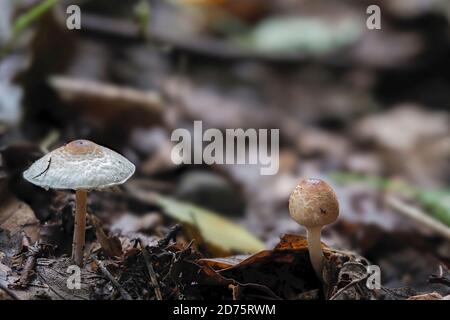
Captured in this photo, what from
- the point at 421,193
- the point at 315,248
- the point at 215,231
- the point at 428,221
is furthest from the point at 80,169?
the point at 421,193

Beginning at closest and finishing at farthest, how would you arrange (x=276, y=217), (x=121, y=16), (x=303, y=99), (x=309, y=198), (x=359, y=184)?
(x=309, y=198) < (x=276, y=217) < (x=359, y=184) < (x=121, y=16) < (x=303, y=99)

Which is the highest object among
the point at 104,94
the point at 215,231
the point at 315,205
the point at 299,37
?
the point at 299,37

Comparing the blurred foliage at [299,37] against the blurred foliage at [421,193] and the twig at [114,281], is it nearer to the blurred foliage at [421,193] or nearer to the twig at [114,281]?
the blurred foliage at [421,193]

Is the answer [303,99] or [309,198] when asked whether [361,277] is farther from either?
[303,99]

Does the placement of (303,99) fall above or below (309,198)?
above

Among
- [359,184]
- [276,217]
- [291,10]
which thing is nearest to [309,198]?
[276,217]

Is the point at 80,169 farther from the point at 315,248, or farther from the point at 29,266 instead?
the point at 315,248
